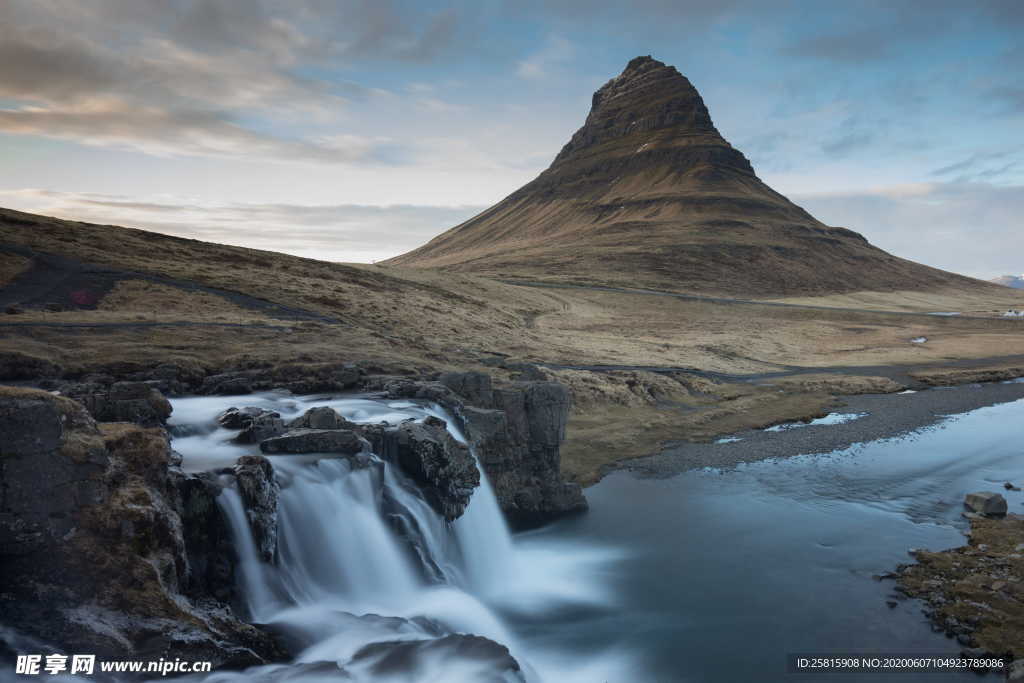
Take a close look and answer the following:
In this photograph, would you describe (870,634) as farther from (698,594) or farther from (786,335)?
(786,335)

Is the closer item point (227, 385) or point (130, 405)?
point (130, 405)

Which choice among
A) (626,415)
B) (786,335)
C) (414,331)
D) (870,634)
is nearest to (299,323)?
(414,331)

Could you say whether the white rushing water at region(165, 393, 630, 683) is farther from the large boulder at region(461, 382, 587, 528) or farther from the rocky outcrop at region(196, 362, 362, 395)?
the rocky outcrop at region(196, 362, 362, 395)

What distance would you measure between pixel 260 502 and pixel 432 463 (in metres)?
5.97

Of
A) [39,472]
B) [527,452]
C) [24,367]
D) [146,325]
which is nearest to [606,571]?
[527,452]

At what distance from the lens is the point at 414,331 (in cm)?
5722

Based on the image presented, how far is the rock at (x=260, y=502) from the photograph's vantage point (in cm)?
1527

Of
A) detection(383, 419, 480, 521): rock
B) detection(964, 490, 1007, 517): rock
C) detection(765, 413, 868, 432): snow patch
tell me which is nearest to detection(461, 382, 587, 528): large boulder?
detection(383, 419, 480, 521): rock

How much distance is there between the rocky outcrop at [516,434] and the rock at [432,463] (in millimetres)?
5334

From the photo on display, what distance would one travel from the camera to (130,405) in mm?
20312

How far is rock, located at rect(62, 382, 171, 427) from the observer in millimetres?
19766

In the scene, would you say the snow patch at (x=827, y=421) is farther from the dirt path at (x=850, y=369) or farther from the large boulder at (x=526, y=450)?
the large boulder at (x=526, y=450)

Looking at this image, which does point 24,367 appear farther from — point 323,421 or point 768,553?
point 768,553

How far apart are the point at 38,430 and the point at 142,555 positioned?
2.89 meters
